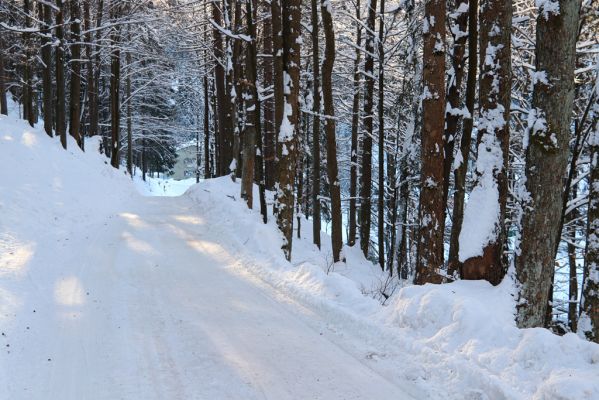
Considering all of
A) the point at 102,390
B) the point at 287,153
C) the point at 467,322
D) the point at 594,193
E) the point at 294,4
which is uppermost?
the point at 294,4

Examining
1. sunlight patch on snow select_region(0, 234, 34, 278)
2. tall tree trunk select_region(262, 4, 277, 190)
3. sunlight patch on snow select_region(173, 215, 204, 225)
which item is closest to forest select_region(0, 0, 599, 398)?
tall tree trunk select_region(262, 4, 277, 190)

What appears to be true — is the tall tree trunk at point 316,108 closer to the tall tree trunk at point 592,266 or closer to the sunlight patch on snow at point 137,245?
the sunlight patch on snow at point 137,245

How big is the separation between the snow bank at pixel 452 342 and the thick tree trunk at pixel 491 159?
0.36 meters

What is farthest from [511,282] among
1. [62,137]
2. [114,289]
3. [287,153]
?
[62,137]

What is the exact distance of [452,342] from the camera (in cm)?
471

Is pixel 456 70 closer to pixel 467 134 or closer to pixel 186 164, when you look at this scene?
pixel 467 134

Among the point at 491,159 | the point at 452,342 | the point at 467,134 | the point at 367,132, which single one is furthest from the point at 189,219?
the point at 452,342

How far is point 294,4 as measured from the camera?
11016mm

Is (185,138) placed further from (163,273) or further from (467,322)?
(467,322)

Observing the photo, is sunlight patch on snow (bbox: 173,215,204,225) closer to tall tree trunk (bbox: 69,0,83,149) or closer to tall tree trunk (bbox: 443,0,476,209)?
tall tree trunk (bbox: 443,0,476,209)

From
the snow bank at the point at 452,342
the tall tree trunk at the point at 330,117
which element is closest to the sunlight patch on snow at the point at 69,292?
the snow bank at the point at 452,342

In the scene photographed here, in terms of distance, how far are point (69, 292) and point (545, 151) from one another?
21.7ft

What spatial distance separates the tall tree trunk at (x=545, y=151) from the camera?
4.96 metres

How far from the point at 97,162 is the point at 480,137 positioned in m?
20.1
